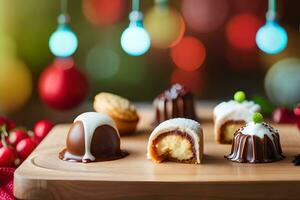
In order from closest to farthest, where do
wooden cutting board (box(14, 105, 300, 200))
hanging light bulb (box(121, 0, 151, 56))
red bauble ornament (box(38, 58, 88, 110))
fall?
wooden cutting board (box(14, 105, 300, 200)) → hanging light bulb (box(121, 0, 151, 56)) → red bauble ornament (box(38, 58, 88, 110))

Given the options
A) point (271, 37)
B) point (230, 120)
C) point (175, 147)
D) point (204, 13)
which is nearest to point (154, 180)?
point (175, 147)

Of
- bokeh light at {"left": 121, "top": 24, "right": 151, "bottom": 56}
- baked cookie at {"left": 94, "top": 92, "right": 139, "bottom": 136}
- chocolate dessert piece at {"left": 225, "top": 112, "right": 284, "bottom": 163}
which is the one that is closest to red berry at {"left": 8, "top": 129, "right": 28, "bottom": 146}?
baked cookie at {"left": 94, "top": 92, "right": 139, "bottom": 136}

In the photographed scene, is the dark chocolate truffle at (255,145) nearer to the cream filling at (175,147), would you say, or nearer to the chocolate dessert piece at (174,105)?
the cream filling at (175,147)

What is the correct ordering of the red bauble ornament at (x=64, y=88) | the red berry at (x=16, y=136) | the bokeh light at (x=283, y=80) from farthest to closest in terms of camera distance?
the bokeh light at (x=283, y=80), the red bauble ornament at (x=64, y=88), the red berry at (x=16, y=136)

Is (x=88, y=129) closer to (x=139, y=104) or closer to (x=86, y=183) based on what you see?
(x=86, y=183)

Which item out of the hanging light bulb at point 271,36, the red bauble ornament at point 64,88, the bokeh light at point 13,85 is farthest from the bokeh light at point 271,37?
the bokeh light at point 13,85

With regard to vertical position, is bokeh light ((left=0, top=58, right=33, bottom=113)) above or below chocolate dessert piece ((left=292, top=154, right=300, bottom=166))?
above

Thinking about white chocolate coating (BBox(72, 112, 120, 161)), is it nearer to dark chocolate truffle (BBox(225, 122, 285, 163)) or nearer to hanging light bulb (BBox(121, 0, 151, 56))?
dark chocolate truffle (BBox(225, 122, 285, 163))
